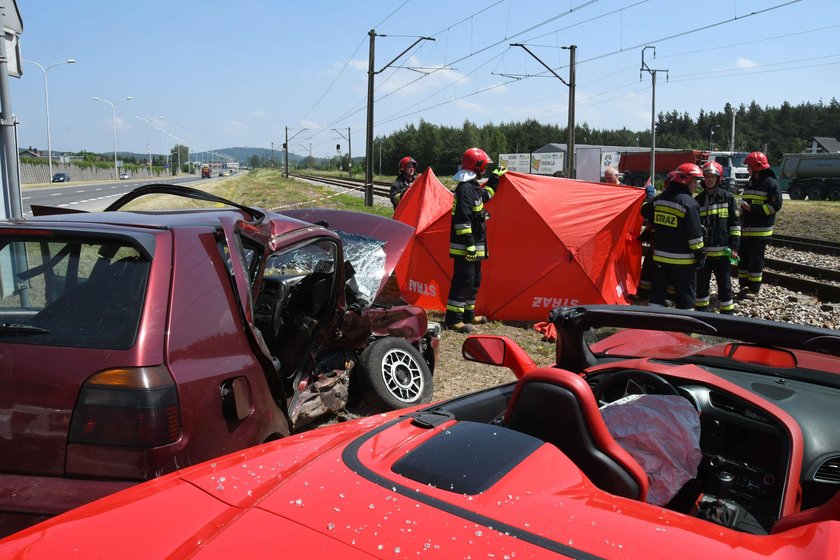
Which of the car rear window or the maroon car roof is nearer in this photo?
the car rear window

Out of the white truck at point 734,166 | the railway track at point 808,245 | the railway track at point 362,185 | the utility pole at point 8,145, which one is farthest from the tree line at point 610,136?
the utility pole at point 8,145

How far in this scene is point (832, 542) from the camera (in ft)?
4.45

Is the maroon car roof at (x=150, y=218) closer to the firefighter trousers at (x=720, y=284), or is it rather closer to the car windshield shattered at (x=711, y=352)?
the car windshield shattered at (x=711, y=352)

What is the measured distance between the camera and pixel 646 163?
49.5 m

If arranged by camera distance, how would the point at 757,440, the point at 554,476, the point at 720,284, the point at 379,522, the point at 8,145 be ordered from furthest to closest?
the point at 720,284 < the point at 8,145 < the point at 757,440 < the point at 554,476 < the point at 379,522

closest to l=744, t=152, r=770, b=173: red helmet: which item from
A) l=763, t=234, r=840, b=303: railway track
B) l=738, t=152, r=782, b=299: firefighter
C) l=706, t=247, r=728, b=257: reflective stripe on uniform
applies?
l=738, t=152, r=782, b=299: firefighter

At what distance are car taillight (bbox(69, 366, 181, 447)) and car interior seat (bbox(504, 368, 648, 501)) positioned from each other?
1437 mm

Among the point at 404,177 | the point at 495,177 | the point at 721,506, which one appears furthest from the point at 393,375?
the point at 404,177

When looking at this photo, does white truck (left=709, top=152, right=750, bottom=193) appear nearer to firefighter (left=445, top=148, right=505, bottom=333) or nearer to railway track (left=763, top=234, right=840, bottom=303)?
railway track (left=763, top=234, right=840, bottom=303)

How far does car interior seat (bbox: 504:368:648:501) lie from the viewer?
5.98 feet

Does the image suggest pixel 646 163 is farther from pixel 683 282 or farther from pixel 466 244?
pixel 466 244

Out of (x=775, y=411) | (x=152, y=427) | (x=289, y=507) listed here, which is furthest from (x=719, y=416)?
(x=152, y=427)

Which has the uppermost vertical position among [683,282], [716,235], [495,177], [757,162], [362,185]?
[362,185]

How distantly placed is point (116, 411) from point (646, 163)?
167ft
